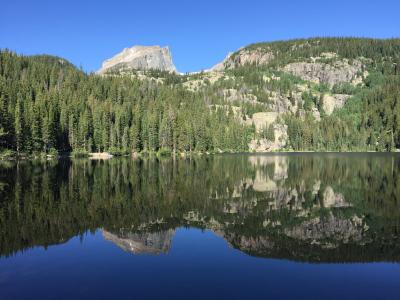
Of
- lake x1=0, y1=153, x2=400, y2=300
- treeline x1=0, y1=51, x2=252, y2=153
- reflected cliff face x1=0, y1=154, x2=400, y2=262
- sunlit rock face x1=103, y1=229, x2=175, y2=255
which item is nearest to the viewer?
lake x1=0, y1=153, x2=400, y2=300

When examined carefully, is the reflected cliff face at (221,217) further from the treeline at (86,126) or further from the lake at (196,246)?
the treeline at (86,126)

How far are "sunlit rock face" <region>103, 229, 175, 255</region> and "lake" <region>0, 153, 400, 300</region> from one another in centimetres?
6

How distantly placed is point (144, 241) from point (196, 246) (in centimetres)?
309

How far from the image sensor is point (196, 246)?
21.0m

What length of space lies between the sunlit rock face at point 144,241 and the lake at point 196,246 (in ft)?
0.21

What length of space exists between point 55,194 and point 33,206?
6.32 meters

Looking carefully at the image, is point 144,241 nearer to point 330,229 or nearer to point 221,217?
point 221,217

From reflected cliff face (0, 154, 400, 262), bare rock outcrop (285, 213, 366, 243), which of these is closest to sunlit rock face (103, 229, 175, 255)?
reflected cliff face (0, 154, 400, 262)

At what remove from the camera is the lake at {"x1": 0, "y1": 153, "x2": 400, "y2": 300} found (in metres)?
14.8

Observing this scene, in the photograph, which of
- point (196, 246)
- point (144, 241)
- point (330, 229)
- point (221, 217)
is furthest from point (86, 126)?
point (196, 246)

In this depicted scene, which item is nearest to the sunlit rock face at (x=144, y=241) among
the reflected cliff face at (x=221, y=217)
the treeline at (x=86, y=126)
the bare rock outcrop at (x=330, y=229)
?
the reflected cliff face at (x=221, y=217)

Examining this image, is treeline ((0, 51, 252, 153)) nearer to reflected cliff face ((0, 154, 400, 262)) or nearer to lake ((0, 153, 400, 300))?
reflected cliff face ((0, 154, 400, 262))

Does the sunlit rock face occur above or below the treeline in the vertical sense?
below

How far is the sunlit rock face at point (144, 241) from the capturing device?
65.9 feet
